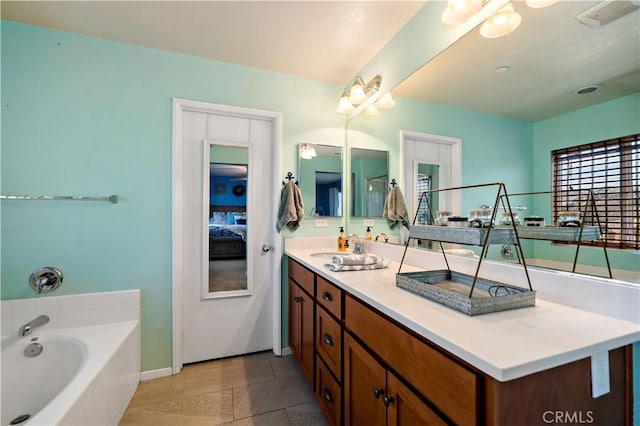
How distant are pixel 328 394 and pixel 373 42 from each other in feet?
7.35

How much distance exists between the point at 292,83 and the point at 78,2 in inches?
54.9

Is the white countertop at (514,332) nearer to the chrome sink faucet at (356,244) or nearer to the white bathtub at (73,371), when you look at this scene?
the chrome sink faucet at (356,244)

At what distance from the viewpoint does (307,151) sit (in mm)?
2336

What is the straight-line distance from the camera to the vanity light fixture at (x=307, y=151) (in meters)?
2.32

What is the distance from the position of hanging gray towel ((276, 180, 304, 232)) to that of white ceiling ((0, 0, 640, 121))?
1.00 metres

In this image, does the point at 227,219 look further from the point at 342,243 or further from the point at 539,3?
the point at 539,3

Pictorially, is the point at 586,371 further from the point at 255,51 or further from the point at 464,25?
the point at 255,51

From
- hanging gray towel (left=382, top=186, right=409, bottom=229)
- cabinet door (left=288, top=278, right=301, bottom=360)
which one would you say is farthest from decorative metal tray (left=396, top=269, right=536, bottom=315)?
cabinet door (left=288, top=278, right=301, bottom=360)

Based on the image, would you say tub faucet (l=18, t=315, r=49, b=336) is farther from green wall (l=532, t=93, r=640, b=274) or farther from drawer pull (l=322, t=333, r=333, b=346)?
green wall (l=532, t=93, r=640, b=274)

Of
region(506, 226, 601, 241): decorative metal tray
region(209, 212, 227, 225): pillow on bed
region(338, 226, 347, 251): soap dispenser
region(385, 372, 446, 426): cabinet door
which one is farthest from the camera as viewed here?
region(338, 226, 347, 251): soap dispenser

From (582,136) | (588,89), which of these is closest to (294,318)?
(582,136)

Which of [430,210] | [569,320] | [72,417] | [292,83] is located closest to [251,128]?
[292,83]

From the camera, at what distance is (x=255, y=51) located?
198 cm

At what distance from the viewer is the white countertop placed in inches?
22.9
